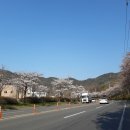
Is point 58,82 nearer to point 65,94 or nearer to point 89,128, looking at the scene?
point 65,94

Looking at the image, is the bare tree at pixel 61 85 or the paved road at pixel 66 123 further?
the bare tree at pixel 61 85

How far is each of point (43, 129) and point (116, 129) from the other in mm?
3854

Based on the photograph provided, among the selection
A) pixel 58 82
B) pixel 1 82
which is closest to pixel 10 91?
pixel 58 82

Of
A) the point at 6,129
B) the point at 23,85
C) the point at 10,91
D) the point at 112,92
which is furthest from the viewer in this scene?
the point at 112,92

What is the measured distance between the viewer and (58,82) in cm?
12344

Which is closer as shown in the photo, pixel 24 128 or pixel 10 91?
pixel 24 128

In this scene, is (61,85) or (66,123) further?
(61,85)

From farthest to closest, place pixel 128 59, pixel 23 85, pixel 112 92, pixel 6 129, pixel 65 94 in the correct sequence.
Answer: pixel 112 92 < pixel 65 94 < pixel 23 85 < pixel 128 59 < pixel 6 129

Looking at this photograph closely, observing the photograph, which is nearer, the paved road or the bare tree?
the paved road

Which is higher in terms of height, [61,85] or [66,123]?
[61,85]

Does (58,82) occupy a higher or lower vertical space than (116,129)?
higher

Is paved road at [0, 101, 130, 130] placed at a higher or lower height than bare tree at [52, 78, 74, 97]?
lower

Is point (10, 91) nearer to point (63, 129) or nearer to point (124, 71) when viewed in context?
point (124, 71)

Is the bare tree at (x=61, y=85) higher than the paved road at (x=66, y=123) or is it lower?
higher
